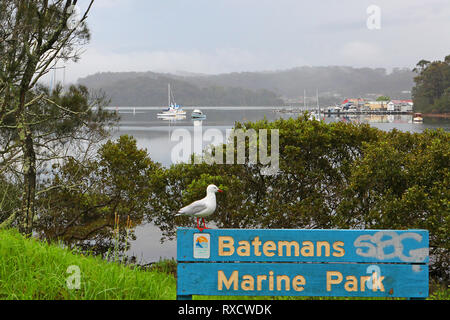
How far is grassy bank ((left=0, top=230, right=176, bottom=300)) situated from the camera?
492cm

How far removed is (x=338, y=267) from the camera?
504 cm

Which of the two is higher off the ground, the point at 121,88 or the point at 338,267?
the point at 121,88

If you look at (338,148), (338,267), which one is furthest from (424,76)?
(338,267)

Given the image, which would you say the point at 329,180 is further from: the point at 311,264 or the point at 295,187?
the point at 311,264

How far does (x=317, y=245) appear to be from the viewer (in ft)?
16.5

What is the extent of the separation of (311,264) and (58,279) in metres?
2.69

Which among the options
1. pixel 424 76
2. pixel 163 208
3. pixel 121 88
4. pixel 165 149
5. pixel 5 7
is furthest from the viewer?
pixel 121 88

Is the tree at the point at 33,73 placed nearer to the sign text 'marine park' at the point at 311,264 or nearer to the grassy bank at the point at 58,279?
the grassy bank at the point at 58,279

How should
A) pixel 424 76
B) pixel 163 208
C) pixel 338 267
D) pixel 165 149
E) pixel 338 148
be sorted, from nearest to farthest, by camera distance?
pixel 338 267 → pixel 338 148 → pixel 163 208 → pixel 165 149 → pixel 424 76

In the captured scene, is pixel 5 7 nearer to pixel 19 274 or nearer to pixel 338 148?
pixel 19 274

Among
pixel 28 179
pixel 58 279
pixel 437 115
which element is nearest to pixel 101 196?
pixel 28 179

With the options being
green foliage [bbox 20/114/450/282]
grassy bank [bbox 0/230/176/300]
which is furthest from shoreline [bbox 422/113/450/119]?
grassy bank [bbox 0/230/176/300]
